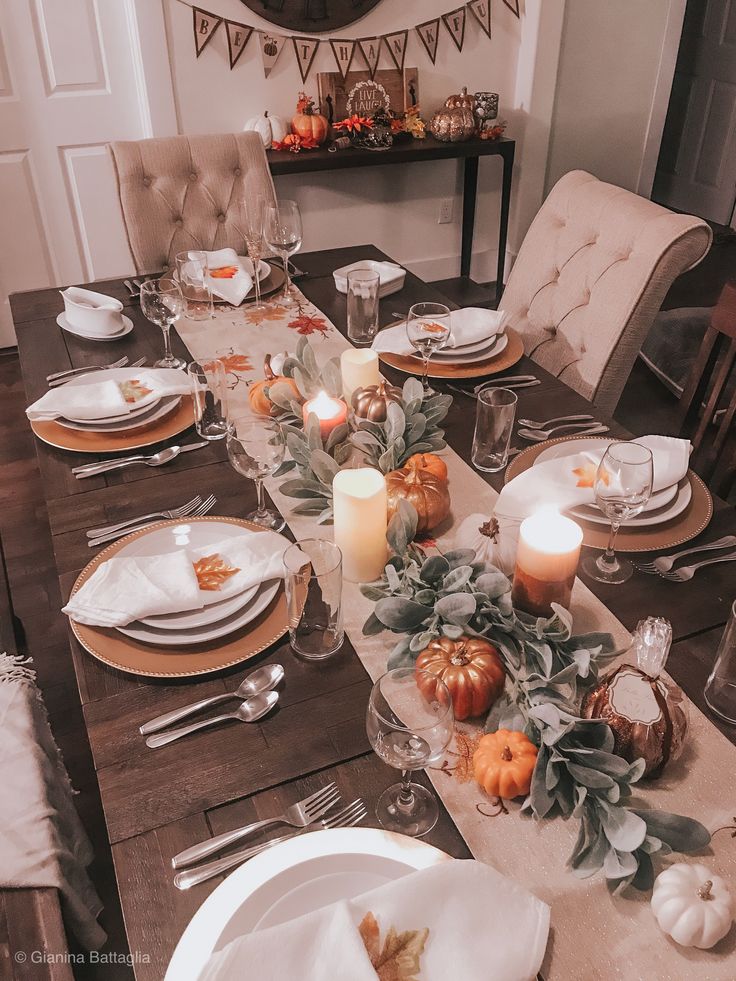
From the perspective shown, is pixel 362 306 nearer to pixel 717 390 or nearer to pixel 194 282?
pixel 194 282

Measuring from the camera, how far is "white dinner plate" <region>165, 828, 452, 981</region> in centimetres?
65

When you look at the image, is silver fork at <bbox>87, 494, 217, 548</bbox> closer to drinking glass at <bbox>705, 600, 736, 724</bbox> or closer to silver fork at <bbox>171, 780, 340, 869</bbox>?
silver fork at <bbox>171, 780, 340, 869</bbox>

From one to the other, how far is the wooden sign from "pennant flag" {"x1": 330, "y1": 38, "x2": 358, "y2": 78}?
2cm

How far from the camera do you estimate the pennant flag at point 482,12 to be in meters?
3.19

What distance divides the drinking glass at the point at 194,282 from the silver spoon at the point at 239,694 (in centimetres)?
101

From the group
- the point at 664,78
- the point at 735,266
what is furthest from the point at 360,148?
the point at 735,266

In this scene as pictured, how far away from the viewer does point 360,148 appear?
3.13 metres

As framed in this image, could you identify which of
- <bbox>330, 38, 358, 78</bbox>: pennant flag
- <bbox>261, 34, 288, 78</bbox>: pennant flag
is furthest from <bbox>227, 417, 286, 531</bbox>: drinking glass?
<bbox>330, 38, 358, 78</bbox>: pennant flag

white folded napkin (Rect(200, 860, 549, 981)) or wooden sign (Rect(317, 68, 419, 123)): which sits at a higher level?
wooden sign (Rect(317, 68, 419, 123))

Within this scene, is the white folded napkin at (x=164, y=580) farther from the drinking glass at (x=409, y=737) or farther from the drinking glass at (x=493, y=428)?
the drinking glass at (x=493, y=428)

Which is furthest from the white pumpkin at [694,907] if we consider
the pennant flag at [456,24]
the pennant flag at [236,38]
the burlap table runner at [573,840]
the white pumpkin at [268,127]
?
the pennant flag at [456,24]

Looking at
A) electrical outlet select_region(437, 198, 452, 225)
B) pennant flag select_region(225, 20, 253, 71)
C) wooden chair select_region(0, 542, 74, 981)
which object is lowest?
electrical outlet select_region(437, 198, 452, 225)

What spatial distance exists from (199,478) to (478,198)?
2865 mm

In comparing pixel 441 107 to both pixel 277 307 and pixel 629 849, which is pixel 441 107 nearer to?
pixel 277 307
